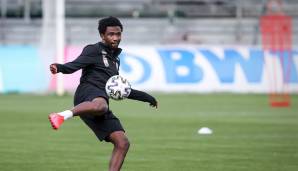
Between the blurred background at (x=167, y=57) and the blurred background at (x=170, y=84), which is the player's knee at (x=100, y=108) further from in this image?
the blurred background at (x=167, y=57)

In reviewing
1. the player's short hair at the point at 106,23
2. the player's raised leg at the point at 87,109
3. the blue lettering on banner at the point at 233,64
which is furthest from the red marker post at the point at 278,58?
the player's raised leg at the point at 87,109

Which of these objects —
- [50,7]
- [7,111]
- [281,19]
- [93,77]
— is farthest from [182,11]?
[93,77]

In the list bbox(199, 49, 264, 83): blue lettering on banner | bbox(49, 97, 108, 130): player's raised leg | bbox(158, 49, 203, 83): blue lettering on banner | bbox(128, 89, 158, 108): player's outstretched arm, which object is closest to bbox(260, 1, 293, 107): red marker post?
bbox(199, 49, 264, 83): blue lettering on banner

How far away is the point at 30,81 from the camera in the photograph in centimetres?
3262

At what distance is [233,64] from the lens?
1310 inches

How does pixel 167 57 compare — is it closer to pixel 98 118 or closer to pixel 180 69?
pixel 180 69

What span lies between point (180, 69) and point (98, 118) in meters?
22.6

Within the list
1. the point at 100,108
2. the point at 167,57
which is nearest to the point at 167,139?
the point at 100,108

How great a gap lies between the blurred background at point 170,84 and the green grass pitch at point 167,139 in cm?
2

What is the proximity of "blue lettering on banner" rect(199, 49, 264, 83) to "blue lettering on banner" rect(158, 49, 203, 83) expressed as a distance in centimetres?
68

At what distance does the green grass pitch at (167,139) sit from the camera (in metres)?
13.4

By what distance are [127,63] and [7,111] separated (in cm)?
905

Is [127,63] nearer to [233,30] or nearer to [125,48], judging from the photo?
[125,48]

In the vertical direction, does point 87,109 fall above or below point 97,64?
below
